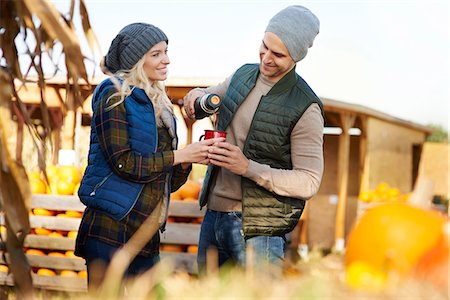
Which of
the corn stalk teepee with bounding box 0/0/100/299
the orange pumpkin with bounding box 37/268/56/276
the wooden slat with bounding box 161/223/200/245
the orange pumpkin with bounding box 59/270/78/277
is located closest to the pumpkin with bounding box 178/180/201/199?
the wooden slat with bounding box 161/223/200/245

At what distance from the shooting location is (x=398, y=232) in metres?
1.09

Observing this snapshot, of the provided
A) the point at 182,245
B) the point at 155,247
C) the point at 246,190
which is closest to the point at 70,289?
the point at 182,245

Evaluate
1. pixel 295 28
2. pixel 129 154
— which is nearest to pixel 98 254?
pixel 129 154

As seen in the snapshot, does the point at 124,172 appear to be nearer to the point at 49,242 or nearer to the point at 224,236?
the point at 224,236

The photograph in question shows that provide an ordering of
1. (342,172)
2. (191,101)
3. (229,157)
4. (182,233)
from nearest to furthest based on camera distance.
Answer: (229,157), (191,101), (182,233), (342,172)

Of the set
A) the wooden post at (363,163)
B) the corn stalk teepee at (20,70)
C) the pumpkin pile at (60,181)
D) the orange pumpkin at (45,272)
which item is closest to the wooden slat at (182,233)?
the pumpkin pile at (60,181)

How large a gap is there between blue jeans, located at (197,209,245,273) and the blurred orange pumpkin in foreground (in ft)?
5.98

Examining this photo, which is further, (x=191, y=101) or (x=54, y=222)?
(x=54, y=222)

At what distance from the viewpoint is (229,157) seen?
2.84 m

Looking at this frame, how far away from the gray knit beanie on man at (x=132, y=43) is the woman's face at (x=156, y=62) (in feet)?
0.07

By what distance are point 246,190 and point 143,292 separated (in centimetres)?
202

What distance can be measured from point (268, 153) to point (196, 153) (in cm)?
30

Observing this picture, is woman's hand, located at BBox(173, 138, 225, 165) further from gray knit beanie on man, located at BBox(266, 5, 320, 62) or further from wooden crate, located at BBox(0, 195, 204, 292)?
wooden crate, located at BBox(0, 195, 204, 292)

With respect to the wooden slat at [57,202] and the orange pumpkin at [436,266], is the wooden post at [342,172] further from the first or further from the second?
the orange pumpkin at [436,266]
